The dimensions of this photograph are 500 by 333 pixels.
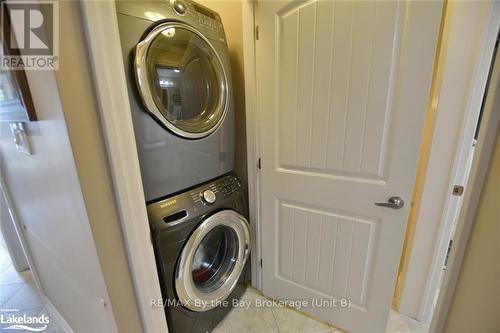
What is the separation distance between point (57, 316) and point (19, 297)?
55 centimetres

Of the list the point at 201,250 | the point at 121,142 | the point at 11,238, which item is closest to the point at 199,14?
the point at 121,142

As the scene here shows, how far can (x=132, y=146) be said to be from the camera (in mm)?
774

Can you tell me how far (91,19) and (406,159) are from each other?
1272 mm

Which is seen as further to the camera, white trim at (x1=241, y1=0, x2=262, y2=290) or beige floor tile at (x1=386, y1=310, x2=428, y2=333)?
beige floor tile at (x1=386, y1=310, x2=428, y2=333)

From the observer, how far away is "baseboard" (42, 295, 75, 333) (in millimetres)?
1367

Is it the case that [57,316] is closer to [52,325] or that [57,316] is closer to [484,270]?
[52,325]

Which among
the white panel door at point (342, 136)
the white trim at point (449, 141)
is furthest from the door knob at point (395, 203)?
the white trim at point (449, 141)

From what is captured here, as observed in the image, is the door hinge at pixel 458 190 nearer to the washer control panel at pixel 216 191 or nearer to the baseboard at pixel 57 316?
the washer control panel at pixel 216 191

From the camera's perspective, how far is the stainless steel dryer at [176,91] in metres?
0.89

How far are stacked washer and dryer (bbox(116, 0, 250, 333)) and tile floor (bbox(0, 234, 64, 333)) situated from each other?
1.01 m

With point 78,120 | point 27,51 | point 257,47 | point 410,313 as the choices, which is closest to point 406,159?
point 257,47

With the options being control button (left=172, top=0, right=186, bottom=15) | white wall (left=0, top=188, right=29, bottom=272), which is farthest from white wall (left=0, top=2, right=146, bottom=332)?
white wall (left=0, top=188, right=29, bottom=272)

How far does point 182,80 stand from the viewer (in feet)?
3.52

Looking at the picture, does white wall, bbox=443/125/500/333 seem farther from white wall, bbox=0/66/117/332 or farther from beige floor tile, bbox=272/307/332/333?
white wall, bbox=0/66/117/332
